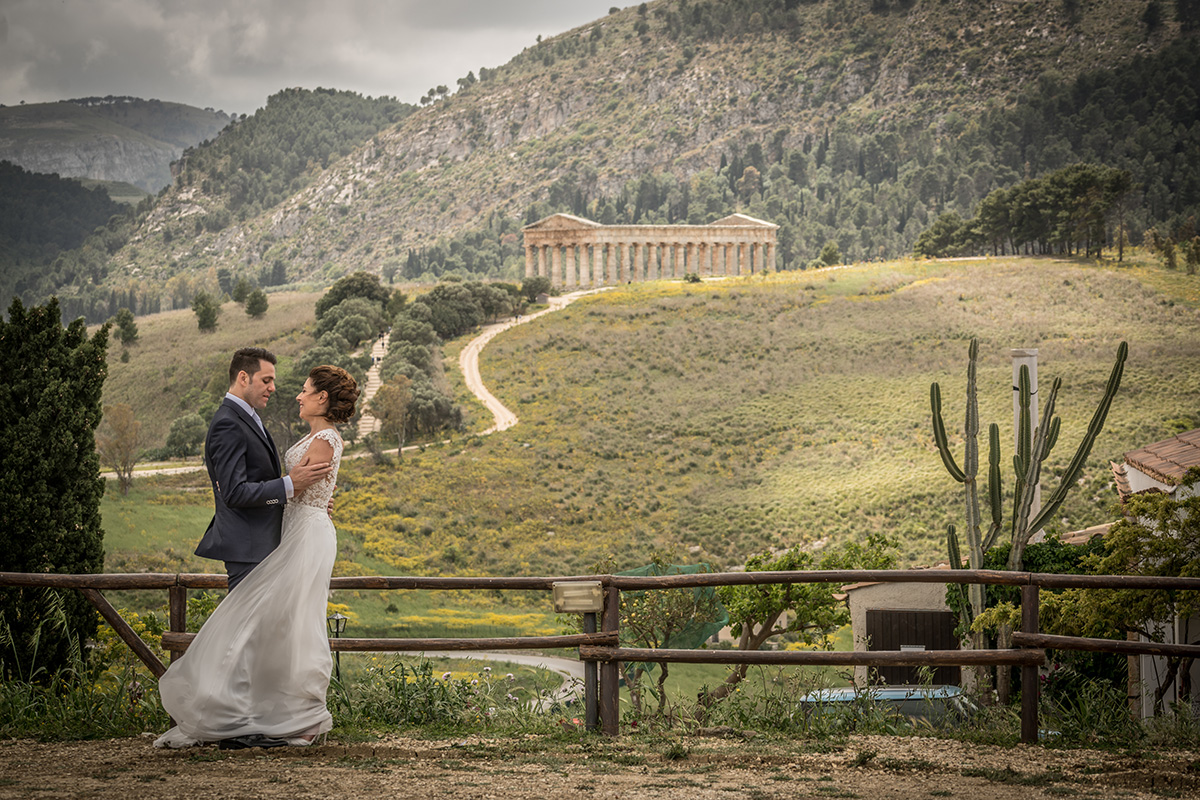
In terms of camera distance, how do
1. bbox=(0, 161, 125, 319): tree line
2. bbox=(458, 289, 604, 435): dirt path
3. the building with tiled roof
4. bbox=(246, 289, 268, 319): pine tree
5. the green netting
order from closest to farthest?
1. the building with tiled roof
2. the green netting
3. bbox=(458, 289, 604, 435): dirt path
4. bbox=(246, 289, 268, 319): pine tree
5. bbox=(0, 161, 125, 319): tree line

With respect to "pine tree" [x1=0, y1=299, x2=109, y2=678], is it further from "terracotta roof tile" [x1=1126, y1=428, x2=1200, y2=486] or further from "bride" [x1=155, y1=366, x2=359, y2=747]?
"terracotta roof tile" [x1=1126, y1=428, x2=1200, y2=486]

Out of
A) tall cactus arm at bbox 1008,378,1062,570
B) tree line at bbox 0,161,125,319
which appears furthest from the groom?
tree line at bbox 0,161,125,319

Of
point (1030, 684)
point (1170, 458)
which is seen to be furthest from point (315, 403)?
point (1170, 458)

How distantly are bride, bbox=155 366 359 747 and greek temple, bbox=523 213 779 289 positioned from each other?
3031 inches

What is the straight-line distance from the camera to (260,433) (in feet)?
16.6

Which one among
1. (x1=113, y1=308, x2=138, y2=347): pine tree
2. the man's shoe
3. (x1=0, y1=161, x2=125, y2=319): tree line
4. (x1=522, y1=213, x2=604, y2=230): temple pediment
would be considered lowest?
the man's shoe

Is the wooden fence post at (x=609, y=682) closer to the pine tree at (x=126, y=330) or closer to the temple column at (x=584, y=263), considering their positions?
the pine tree at (x=126, y=330)

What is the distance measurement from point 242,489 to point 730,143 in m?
149

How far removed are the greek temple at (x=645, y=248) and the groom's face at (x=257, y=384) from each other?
76951 millimetres

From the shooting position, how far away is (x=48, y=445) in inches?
399

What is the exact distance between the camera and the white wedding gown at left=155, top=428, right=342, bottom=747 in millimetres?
4980

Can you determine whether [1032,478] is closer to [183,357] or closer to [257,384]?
[257,384]

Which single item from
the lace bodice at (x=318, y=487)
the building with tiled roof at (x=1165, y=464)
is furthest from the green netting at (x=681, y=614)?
the lace bodice at (x=318, y=487)

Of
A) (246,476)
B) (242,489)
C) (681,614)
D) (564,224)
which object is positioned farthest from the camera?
(564,224)
